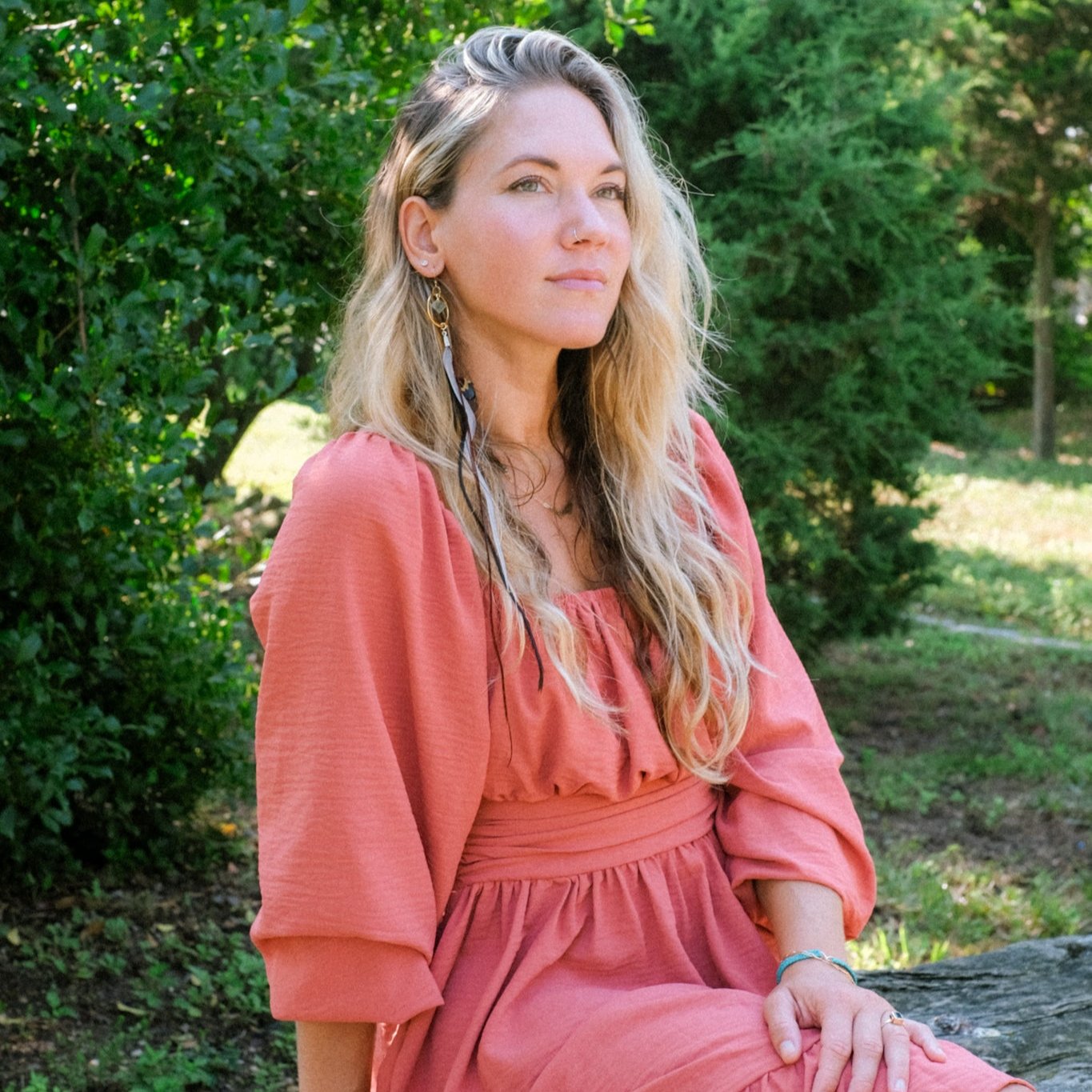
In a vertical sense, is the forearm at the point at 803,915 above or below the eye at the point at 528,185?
below

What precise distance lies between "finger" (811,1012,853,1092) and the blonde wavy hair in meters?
0.45

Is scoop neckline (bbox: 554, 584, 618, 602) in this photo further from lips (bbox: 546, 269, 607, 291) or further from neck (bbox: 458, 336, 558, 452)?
lips (bbox: 546, 269, 607, 291)

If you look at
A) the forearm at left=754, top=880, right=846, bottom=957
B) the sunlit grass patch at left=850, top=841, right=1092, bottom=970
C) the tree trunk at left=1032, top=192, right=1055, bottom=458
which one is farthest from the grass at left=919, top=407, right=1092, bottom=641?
the forearm at left=754, top=880, right=846, bottom=957

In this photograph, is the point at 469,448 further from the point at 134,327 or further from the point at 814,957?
the point at 134,327

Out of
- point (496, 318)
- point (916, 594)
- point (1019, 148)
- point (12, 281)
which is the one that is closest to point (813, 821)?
point (496, 318)

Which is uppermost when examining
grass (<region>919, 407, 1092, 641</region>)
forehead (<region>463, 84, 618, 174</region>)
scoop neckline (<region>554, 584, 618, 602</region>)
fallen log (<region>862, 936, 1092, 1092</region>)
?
forehead (<region>463, 84, 618, 174</region>)

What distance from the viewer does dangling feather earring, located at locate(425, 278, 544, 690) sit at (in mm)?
1951

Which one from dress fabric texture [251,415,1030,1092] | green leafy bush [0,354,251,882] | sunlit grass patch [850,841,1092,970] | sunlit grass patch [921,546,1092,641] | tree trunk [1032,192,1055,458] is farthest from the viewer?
tree trunk [1032,192,1055,458]

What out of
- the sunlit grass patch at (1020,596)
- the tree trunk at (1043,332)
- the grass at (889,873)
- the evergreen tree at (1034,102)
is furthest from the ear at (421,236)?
the tree trunk at (1043,332)

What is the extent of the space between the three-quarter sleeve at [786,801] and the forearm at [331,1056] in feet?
2.03

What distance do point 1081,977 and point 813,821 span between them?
1.09 meters

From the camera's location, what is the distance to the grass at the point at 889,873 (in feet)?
10.3

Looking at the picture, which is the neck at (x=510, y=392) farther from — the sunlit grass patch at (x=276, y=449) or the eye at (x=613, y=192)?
the sunlit grass patch at (x=276, y=449)

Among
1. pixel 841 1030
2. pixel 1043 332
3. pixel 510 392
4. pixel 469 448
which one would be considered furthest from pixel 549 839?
pixel 1043 332
